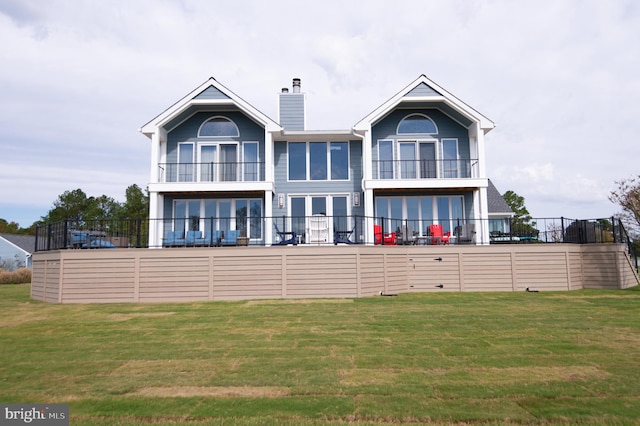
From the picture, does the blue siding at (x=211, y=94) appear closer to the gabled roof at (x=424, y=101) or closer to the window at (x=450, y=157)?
the gabled roof at (x=424, y=101)

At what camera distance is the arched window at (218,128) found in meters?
19.3

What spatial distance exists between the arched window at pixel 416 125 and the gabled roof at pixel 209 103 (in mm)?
5536

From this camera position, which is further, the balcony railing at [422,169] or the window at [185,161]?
the balcony railing at [422,169]

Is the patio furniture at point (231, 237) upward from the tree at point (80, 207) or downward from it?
downward

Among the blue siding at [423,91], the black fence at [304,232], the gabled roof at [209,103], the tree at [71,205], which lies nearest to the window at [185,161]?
the gabled roof at [209,103]

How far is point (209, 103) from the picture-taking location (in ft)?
59.4

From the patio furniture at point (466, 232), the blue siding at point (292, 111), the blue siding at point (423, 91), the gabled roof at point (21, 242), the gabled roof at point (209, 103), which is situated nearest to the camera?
the patio furniture at point (466, 232)

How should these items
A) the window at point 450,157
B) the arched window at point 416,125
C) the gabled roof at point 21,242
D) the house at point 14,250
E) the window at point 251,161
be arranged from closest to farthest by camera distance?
the window at point 251,161
the window at point 450,157
the arched window at point 416,125
the house at point 14,250
the gabled roof at point 21,242

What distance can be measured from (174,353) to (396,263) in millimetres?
8514

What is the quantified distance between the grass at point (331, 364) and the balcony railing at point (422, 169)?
9.10 m

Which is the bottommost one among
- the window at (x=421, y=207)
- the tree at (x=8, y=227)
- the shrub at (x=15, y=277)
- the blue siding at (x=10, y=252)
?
the shrub at (x=15, y=277)

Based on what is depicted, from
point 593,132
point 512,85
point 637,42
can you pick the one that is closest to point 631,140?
point 593,132

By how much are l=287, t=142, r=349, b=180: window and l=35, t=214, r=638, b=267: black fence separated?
217cm

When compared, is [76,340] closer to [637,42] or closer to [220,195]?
[220,195]
